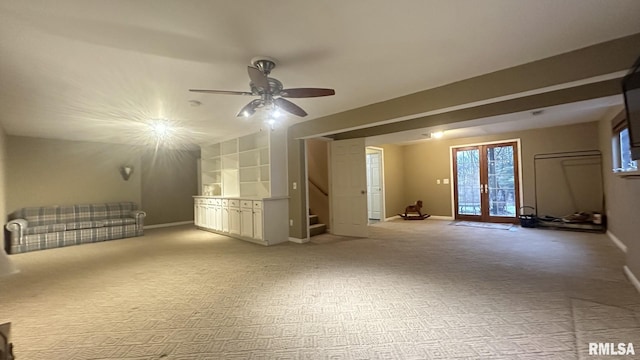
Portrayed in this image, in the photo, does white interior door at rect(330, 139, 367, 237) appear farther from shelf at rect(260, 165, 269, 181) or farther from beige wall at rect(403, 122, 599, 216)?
beige wall at rect(403, 122, 599, 216)

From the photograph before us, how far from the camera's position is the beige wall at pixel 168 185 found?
782cm

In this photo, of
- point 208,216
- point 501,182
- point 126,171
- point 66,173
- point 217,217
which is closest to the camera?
point 66,173

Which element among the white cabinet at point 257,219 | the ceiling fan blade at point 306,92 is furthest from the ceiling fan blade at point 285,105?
the white cabinet at point 257,219

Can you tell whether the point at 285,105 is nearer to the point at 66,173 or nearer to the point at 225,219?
the point at 225,219

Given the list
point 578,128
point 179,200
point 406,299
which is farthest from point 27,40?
point 578,128

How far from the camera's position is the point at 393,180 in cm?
851

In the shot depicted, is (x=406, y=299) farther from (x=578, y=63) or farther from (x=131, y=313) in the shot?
(x=578, y=63)

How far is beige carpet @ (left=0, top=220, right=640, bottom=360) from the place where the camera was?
1976 millimetres

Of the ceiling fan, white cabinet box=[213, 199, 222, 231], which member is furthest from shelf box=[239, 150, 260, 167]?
the ceiling fan

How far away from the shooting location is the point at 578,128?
6.19 meters

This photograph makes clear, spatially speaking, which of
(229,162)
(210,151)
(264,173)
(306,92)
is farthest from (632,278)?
(210,151)

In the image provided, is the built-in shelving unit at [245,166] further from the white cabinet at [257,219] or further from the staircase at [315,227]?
the staircase at [315,227]

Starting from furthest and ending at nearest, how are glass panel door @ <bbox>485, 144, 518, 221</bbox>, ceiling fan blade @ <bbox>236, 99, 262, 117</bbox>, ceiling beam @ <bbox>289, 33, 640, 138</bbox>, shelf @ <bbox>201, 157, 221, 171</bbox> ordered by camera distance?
shelf @ <bbox>201, 157, 221, 171</bbox> < glass panel door @ <bbox>485, 144, 518, 221</bbox> < ceiling fan blade @ <bbox>236, 99, 262, 117</bbox> < ceiling beam @ <bbox>289, 33, 640, 138</bbox>

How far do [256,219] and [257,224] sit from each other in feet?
0.33
